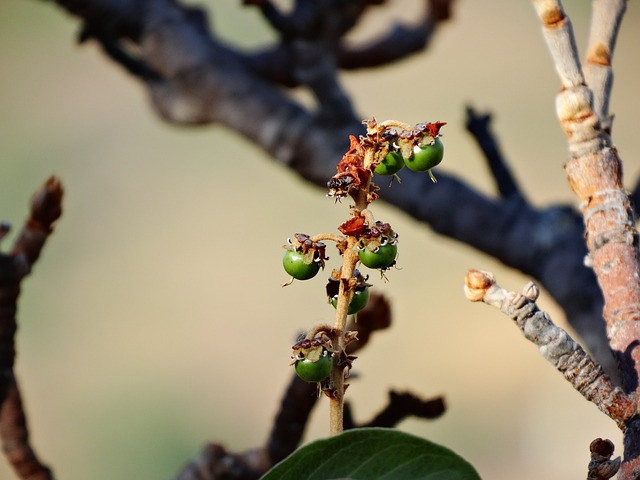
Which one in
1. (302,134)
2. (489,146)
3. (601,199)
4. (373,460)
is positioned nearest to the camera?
(373,460)

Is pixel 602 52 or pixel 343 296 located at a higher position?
pixel 602 52

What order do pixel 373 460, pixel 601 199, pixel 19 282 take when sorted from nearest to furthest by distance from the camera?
pixel 373 460, pixel 601 199, pixel 19 282

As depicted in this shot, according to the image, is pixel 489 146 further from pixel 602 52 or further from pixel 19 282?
pixel 19 282

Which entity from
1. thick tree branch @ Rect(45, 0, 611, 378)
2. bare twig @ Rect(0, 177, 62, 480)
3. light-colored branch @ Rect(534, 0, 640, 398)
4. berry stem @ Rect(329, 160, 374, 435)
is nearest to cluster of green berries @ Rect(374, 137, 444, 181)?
berry stem @ Rect(329, 160, 374, 435)

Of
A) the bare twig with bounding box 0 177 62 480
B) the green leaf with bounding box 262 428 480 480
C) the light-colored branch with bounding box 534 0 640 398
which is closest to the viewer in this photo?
the green leaf with bounding box 262 428 480 480

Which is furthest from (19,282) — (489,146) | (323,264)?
(489,146)

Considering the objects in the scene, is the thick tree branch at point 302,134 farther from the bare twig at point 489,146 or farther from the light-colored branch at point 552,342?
the light-colored branch at point 552,342

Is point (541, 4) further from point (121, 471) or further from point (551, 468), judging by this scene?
point (121, 471)

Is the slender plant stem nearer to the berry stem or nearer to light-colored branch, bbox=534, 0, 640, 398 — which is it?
the berry stem
